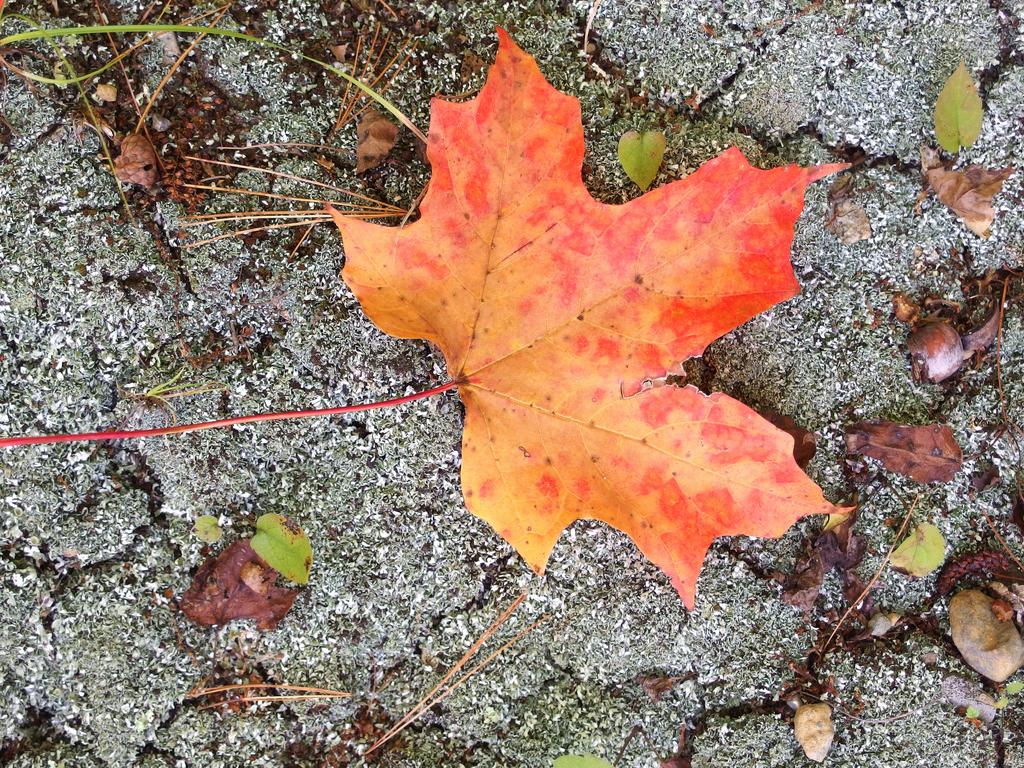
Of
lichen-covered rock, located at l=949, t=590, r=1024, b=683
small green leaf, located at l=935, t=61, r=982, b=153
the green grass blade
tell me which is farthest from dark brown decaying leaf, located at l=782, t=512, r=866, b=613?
the green grass blade

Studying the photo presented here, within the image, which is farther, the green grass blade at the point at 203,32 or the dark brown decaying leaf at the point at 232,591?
the dark brown decaying leaf at the point at 232,591

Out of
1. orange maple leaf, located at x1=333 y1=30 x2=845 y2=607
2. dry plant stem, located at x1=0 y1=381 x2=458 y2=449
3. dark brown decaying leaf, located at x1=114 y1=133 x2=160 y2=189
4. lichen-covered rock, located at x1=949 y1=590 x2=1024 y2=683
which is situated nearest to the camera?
orange maple leaf, located at x1=333 y1=30 x2=845 y2=607

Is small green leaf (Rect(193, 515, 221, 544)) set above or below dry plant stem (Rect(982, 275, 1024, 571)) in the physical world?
above

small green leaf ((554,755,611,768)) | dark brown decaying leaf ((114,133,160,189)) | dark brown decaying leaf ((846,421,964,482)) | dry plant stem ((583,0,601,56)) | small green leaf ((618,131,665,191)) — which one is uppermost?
dark brown decaying leaf ((114,133,160,189))

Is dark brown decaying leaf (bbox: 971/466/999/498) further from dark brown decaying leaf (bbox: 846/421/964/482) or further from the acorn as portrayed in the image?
the acorn

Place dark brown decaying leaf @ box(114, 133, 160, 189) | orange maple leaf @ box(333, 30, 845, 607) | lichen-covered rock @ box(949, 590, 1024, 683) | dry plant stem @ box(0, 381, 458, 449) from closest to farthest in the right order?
orange maple leaf @ box(333, 30, 845, 607) < dry plant stem @ box(0, 381, 458, 449) < dark brown decaying leaf @ box(114, 133, 160, 189) < lichen-covered rock @ box(949, 590, 1024, 683)

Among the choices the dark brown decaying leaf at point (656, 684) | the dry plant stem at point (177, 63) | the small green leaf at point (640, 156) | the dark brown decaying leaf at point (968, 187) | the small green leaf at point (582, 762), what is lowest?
the small green leaf at point (582, 762)

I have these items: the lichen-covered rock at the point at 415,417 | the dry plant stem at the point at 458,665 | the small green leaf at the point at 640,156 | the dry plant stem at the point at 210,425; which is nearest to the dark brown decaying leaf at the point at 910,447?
the lichen-covered rock at the point at 415,417

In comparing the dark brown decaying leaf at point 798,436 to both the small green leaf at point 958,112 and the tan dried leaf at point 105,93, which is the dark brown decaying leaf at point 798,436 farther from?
the tan dried leaf at point 105,93
